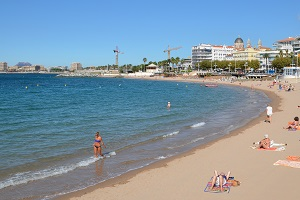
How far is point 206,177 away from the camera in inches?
492

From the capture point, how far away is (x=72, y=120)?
97.6 feet

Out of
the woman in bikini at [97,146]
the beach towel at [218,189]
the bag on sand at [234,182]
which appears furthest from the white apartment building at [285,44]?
the beach towel at [218,189]

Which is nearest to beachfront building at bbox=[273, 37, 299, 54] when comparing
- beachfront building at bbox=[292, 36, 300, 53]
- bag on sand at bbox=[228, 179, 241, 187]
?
beachfront building at bbox=[292, 36, 300, 53]

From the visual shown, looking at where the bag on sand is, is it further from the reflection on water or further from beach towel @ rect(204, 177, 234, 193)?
the reflection on water

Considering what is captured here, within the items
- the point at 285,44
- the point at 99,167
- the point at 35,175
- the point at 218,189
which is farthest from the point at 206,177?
the point at 285,44

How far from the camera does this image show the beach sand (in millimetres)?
10695

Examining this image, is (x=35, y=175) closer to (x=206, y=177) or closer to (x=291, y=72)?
(x=206, y=177)

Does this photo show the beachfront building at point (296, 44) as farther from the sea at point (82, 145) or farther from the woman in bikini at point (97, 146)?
the woman in bikini at point (97, 146)

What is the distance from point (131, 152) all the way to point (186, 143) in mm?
3633

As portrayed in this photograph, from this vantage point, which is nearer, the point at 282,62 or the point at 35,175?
the point at 35,175

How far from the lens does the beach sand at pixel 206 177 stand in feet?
35.1

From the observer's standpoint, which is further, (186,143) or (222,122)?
(222,122)

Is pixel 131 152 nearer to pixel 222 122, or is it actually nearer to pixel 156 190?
pixel 156 190

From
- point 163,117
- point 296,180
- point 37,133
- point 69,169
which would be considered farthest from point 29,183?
point 163,117
